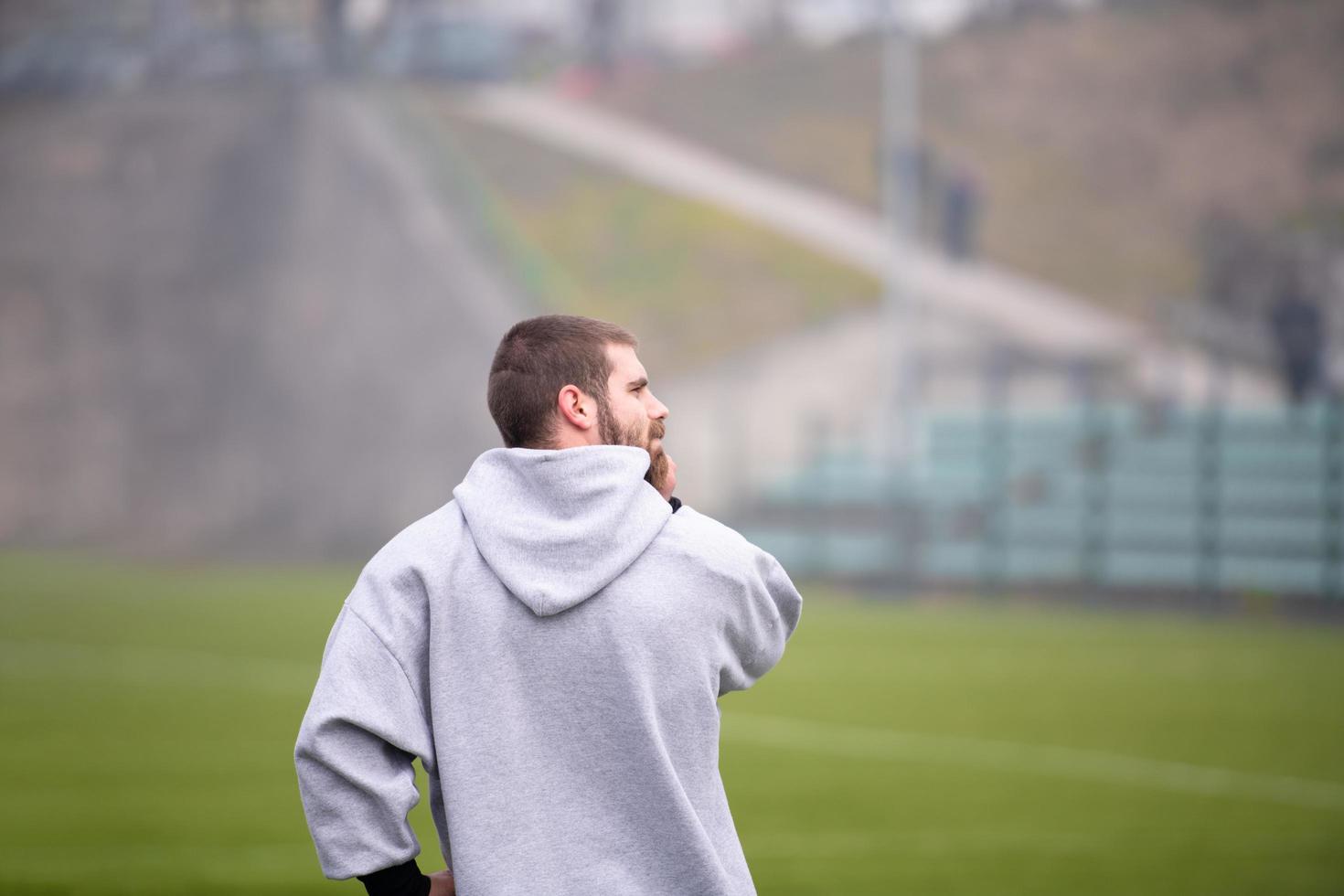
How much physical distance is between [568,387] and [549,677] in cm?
30

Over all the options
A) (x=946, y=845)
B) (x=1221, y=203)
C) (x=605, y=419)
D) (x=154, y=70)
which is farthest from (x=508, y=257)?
(x=605, y=419)

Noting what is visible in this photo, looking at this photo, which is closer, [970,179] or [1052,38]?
[970,179]

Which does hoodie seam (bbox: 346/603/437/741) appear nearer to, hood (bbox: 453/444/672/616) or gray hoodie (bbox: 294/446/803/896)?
gray hoodie (bbox: 294/446/803/896)

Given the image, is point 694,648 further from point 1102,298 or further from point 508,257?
point 1102,298

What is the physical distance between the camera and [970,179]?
33.2m

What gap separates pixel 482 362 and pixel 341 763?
26838 mm

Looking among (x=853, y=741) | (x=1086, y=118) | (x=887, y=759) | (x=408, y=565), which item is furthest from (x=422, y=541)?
(x=1086, y=118)

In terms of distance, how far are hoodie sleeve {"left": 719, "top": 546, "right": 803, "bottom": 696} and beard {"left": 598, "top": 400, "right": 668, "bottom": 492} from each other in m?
0.13

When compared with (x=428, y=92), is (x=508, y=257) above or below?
below

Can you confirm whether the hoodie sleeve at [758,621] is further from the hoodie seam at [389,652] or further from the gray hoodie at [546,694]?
the hoodie seam at [389,652]

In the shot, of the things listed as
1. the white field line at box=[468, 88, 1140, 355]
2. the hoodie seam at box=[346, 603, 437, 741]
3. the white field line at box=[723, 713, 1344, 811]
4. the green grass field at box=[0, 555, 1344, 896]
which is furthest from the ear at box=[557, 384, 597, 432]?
the white field line at box=[468, 88, 1140, 355]

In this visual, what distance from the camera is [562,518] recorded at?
6.77 ft

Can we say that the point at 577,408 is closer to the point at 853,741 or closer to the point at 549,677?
the point at 549,677

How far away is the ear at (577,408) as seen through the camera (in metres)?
2.06
